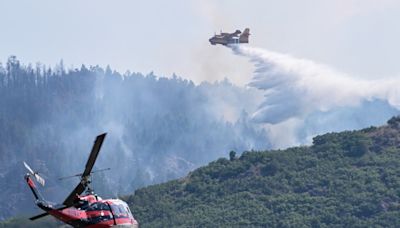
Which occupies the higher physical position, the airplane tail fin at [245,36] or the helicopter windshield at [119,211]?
the airplane tail fin at [245,36]

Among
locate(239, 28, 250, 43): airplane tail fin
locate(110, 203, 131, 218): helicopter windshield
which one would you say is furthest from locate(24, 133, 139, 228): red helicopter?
locate(239, 28, 250, 43): airplane tail fin

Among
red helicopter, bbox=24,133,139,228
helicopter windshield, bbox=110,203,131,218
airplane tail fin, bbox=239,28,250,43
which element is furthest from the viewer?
airplane tail fin, bbox=239,28,250,43

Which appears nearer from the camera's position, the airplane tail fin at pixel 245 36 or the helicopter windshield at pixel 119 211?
the helicopter windshield at pixel 119 211

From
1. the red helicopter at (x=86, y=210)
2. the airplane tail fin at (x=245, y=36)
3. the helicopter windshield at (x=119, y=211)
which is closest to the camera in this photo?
the red helicopter at (x=86, y=210)

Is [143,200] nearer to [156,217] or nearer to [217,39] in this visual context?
[156,217]

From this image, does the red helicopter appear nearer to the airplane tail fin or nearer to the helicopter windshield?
the helicopter windshield

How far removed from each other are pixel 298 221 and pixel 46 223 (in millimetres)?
42409

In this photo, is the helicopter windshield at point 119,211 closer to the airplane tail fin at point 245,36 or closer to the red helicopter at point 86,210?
the red helicopter at point 86,210

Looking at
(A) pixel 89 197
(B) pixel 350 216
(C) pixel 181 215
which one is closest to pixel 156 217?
(C) pixel 181 215

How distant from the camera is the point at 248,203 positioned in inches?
7830

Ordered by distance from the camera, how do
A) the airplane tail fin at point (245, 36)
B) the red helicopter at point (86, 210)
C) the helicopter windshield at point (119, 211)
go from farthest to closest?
the airplane tail fin at point (245, 36) → the helicopter windshield at point (119, 211) → the red helicopter at point (86, 210)

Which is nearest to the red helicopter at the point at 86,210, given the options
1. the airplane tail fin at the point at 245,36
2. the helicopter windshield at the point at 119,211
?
the helicopter windshield at the point at 119,211

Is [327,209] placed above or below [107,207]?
above

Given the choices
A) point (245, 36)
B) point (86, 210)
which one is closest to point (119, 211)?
point (86, 210)
